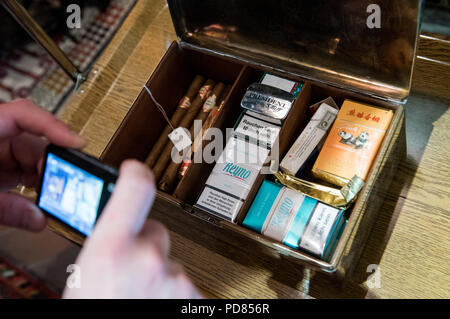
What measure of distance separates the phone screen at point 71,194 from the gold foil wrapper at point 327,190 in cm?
47

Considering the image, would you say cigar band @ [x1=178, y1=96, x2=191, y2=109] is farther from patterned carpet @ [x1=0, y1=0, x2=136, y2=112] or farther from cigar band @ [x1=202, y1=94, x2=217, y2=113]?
patterned carpet @ [x1=0, y1=0, x2=136, y2=112]

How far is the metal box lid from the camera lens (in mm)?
830

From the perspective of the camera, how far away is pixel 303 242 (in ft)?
2.84

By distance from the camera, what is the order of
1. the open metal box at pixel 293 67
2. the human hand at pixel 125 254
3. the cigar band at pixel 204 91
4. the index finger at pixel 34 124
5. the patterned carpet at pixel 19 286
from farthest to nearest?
the cigar band at pixel 204 91, the open metal box at pixel 293 67, the index finger at pixel 34 124, the patterned carpet at pixel 19 286, the human hand at pixel 125 254

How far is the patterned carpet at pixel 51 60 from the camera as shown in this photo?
6.32ft

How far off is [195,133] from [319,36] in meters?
0.42

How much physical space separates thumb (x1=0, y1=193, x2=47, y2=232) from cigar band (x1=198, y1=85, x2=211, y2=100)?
23.0 inches

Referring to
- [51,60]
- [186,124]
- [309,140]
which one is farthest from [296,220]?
[51,60]

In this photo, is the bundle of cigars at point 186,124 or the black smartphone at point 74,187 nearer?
the black smartphone at point 74,187

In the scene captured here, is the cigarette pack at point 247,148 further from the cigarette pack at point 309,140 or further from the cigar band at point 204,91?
the cigar band at point 204,91

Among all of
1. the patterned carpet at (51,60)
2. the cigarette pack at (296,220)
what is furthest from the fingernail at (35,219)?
the patterned carpet at (51,60)

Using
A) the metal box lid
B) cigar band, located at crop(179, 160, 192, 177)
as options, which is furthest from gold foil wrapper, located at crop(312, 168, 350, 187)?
cigar band, located at crop(179, 160, 192, 177)
